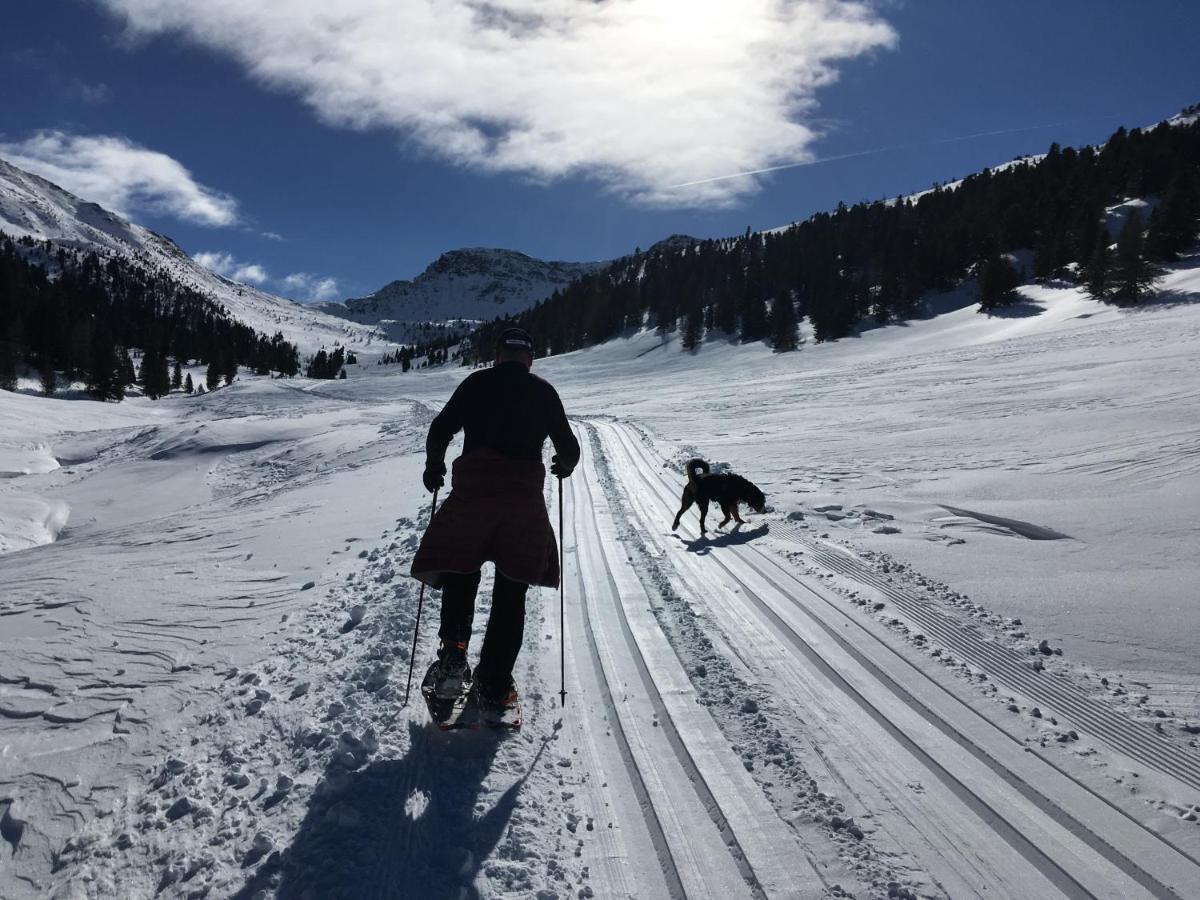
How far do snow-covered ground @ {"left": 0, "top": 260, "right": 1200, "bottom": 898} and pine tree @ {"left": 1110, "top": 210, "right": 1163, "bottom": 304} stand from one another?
36.9 metres

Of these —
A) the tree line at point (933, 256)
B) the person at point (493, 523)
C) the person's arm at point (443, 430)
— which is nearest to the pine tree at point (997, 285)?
the tree line at point (933, 256)

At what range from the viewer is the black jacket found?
136 inches

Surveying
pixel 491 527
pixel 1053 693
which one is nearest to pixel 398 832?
pixel 491 527

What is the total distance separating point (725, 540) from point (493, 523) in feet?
16.4

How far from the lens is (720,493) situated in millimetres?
8227

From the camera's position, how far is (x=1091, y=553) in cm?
589

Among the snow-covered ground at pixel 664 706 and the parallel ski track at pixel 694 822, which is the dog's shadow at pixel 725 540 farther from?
the parallel ski track at pixel 694 822

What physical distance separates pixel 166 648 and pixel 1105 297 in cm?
5192

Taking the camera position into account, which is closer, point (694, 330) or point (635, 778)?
point (635, 778)

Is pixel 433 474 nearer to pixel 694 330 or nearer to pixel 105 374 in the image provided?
pixel 694 330

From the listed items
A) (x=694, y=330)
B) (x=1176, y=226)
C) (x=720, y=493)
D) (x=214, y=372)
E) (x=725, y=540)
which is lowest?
(x=725, y=540)

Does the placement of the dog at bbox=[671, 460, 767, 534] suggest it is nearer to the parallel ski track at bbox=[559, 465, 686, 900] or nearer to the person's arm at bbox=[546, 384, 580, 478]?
the parallel ski track at bbox=[559, 465, 686, 900]

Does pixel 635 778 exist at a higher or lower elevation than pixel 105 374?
lower

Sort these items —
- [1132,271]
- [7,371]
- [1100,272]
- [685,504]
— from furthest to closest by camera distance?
[7,371] < [1100,272] < [1132,271] < [685,504]
